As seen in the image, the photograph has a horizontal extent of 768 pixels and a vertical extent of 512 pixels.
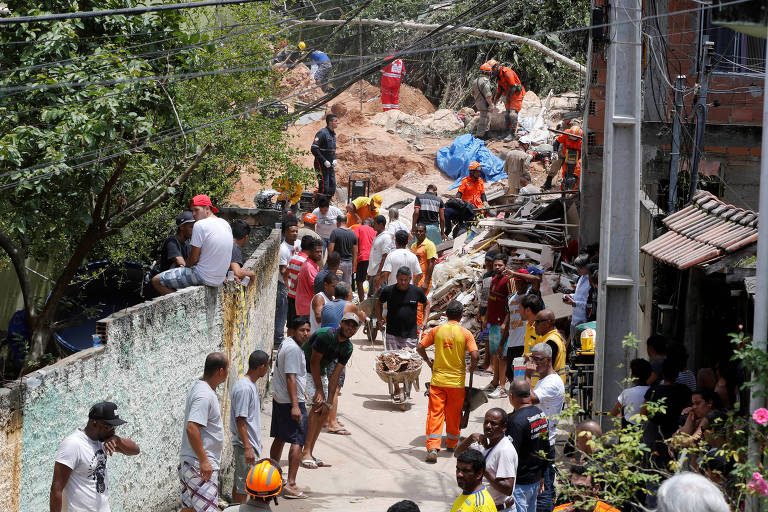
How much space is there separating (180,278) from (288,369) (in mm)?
1529

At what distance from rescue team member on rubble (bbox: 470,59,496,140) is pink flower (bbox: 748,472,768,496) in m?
21.0

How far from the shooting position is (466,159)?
79.3 feet

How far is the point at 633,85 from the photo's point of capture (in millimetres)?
8516

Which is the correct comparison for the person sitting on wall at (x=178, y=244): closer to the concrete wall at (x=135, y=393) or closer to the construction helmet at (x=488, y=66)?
the concrete wall at (x=135, y=393)

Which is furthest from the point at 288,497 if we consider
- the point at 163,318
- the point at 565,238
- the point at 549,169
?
the point at 549,169

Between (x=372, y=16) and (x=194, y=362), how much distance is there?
2189 cm

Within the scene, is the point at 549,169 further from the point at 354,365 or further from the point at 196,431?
the point at 196,431

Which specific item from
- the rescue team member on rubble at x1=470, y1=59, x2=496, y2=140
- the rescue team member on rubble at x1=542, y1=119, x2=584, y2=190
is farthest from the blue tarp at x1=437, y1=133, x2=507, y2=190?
the rescue team member on rubble at x1=542, y1=119, x2=584, y2=190

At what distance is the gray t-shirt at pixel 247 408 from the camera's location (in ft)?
26.7

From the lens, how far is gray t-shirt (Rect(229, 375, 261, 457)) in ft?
26.7

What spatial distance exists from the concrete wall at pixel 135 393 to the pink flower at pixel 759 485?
14.3ft

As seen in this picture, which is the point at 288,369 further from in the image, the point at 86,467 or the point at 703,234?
the point at 703,234

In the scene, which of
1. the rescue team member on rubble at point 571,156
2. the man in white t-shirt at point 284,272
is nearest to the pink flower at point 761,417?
the man in white t-shirt at point 284,272

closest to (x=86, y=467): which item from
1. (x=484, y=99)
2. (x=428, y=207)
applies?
(x=428, y=207)
